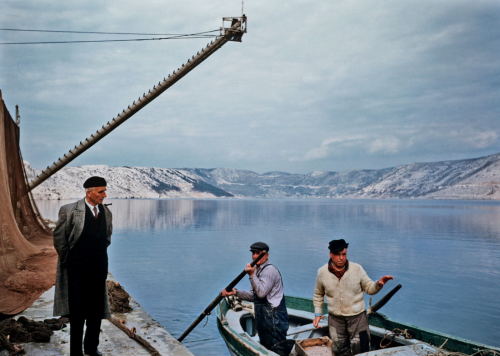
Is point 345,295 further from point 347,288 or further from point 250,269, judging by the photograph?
point 250,269

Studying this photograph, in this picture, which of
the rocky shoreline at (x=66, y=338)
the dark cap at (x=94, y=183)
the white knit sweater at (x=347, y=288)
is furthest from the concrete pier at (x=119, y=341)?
the dark cap at (x=94, y=183)

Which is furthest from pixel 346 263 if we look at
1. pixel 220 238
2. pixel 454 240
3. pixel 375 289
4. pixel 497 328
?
pixel 454 240

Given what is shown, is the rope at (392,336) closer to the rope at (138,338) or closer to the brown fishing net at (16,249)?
the rope at (138,338)

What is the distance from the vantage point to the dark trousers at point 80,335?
533 centimetres

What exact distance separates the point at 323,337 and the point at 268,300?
135 cm

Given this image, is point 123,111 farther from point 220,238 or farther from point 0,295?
point 220,238

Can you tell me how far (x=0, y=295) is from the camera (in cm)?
785

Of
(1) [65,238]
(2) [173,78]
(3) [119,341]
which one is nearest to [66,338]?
(3) [119,341]

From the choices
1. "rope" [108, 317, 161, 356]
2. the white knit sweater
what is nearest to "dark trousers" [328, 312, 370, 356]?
the white knit sweater

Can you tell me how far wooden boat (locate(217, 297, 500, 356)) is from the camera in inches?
262

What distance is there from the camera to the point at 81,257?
5.17 metres

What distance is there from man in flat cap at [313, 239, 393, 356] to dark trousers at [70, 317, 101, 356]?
122 inches

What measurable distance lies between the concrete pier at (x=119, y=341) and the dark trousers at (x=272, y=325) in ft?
4.03

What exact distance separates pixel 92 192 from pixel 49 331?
2.97 meters
